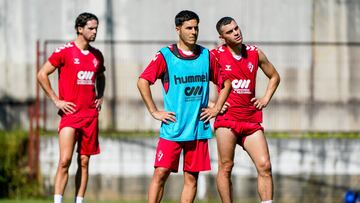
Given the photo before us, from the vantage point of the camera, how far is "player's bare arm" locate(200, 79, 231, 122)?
48.2 ft

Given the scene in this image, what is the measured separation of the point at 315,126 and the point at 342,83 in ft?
3.30

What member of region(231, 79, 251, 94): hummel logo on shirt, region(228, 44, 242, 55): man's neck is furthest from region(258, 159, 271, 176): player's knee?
region(228, 44, 242, 55): man's neck

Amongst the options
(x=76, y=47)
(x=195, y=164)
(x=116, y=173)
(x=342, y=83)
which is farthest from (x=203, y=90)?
(x=342, y=83)

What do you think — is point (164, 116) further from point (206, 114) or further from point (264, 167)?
point (264, 167)

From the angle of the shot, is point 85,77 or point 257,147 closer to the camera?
point 257,147

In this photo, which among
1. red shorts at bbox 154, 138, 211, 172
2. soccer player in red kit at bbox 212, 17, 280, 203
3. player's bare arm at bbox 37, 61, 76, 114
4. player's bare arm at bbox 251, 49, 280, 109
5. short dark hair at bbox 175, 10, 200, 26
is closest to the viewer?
short dark hair at bbox 175, 10, 200, 26

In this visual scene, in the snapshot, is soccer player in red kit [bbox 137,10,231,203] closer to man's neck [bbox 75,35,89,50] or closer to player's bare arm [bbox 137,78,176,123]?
player's bare arm [bbox 137,78,176,123]

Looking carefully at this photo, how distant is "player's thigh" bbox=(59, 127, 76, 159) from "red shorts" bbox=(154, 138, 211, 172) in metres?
2.23

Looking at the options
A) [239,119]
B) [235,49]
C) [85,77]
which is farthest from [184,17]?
[85,77]

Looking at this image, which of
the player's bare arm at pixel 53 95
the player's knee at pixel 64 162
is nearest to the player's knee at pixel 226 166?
the player's knee at pixel 64 162

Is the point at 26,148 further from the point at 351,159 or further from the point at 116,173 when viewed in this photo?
the point at 351,159

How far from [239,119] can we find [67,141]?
2.42 meters

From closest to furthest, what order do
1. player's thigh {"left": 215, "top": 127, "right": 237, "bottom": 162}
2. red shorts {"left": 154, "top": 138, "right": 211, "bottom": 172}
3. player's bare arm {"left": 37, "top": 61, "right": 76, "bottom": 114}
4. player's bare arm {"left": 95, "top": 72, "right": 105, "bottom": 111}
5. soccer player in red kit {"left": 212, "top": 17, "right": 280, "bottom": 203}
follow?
red shorts {"left": 154, "top": 138, "right": 211, "bottom": 172} < soccer player in red kit {"left": 212, "top": 17, "right": 280, "bottom": 203} < player's thigh {"left": 215, "top": 127, "right": 237, "bottom": 162} < player's bare arm {"left": 37, "top": 61, "right": 76, "bottom": 114} < player's bare arm {"left": 95, "top": 72, "right": 105, "bottom": 111}

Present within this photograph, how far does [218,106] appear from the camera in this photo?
14953mm
